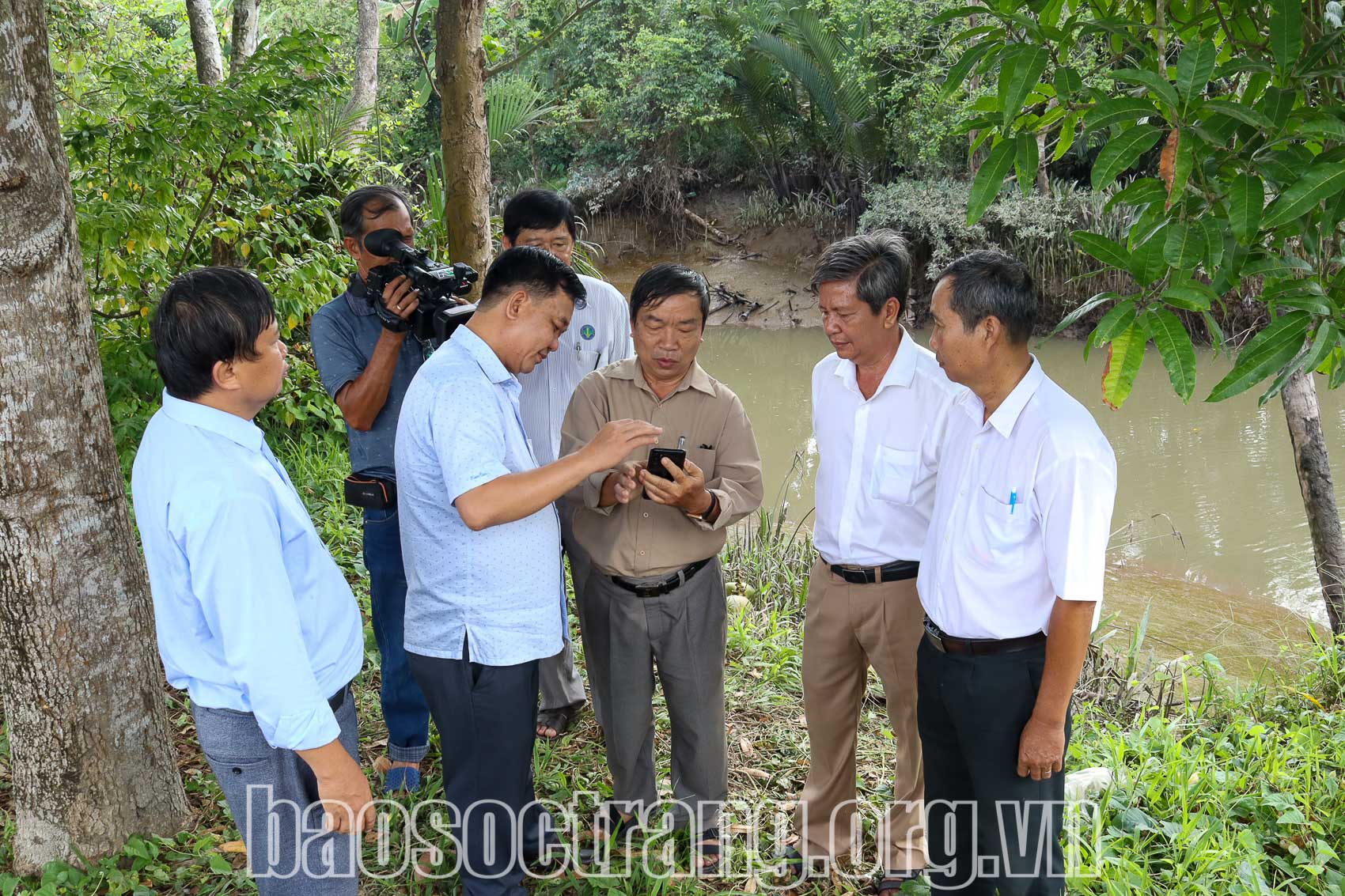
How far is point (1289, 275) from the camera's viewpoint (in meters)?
1.83

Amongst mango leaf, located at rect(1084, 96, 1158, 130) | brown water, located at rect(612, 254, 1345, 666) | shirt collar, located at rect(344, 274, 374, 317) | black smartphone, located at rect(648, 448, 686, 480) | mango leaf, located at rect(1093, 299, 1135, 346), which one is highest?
mango leaf, located at rect(1084, 96, 1158, 130)

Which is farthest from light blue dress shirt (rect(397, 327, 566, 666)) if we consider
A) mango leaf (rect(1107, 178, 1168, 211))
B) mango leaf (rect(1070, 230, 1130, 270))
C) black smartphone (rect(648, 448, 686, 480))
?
mango leaf (rect(1107, 178, 1168, 211))

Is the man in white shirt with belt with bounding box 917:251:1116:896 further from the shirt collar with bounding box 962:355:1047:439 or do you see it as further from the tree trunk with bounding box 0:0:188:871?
the tree trunk with bounding box 0:0:188:871

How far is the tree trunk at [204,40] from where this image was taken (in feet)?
18.7

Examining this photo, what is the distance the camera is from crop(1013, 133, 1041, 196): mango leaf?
1.83 m

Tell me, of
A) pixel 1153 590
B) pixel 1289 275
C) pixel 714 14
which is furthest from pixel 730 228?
pixel 1289 275

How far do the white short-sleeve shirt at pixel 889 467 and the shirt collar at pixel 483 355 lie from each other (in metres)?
0.88

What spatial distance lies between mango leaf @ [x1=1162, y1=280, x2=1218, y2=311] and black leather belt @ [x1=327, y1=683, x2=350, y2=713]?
5.18ft

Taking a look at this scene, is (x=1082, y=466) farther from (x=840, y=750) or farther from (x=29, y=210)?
(x=29, y=210)

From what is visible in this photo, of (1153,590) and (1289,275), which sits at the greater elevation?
(1289,275)

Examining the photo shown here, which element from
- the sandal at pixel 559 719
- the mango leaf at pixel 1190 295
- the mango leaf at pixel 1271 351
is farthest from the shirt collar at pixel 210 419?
the sandal at pixel 559 719

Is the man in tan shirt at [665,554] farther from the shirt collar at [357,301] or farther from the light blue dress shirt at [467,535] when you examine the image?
the shirt collar at [357,301]

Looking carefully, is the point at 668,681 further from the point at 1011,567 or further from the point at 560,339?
the point at 560,339

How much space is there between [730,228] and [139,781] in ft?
45.7
